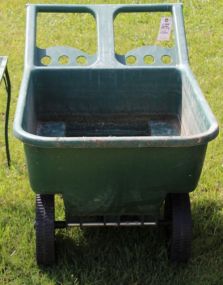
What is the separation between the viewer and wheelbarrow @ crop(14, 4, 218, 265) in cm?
206

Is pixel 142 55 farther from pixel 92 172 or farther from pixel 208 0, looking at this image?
pixel 208 0

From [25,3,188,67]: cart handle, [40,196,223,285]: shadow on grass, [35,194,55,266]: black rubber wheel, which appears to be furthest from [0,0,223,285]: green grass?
[25,3,188,67]: cart handle

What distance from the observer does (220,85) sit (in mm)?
4113

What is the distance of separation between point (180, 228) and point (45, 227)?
1.81 feet

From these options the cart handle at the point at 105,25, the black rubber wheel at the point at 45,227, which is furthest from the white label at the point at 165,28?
the black rubber wheel at the point at 45,227

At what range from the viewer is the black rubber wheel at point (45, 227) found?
92.0 inches

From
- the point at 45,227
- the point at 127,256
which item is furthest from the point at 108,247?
the point at 45,227

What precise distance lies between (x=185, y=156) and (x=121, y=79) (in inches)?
29.7

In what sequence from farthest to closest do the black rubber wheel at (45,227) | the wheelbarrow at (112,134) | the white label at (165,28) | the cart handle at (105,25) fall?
1. the white label at (165,28)
2. the cart handle at (105,25)
3. the black rubber wheel at (45,227)
4. the wheelbarrow at (112,134)

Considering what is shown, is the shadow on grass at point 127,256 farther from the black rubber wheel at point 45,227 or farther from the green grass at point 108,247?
the black rubber wheel at point 45,227

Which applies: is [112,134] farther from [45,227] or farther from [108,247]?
[45,227]

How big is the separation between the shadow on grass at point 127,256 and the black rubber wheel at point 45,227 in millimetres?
109

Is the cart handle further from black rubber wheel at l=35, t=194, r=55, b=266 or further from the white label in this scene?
black rubber wheel at l=35, t=194, r=55, b=266

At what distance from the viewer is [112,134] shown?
2863mm
